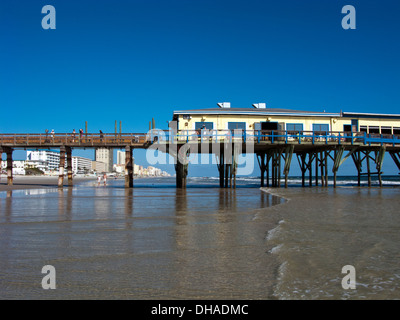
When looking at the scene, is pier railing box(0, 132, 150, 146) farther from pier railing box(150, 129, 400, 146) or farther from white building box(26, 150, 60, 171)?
white building box(26, 150, 60, 171)

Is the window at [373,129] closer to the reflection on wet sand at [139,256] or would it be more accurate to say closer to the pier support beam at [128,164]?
the pier support beam at [128,164]

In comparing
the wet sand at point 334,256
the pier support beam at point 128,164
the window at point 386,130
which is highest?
the window at point 386,130

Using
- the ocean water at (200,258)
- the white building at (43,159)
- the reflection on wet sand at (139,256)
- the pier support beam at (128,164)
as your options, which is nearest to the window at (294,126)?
the pier support beam at (128,164)

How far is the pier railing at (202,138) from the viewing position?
86.7 ft

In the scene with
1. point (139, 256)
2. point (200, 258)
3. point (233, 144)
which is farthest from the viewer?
point (233, 144)

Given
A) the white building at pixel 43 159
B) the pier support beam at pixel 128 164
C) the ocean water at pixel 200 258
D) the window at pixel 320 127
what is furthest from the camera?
the white building at pixel 43 159

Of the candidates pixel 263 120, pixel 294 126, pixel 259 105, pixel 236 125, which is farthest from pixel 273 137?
pixel 259 105

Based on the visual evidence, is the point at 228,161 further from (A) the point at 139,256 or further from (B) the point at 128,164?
(A) the point at 139,256

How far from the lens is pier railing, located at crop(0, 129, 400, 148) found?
2642cm

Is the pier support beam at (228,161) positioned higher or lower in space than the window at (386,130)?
lower

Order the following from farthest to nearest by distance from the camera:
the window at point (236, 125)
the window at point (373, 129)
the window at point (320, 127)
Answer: the window at point (373, 129) < the window at point (320, 127) < the window at point (236, 125)

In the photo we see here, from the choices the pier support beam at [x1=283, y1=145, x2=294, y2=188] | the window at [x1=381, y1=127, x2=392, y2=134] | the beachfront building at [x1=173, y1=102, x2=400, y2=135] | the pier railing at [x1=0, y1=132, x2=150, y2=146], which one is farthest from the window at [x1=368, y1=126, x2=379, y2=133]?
the pier railing at [x1=0, y1=132, x2=150, y2=146]

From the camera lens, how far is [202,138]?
2659 cm
